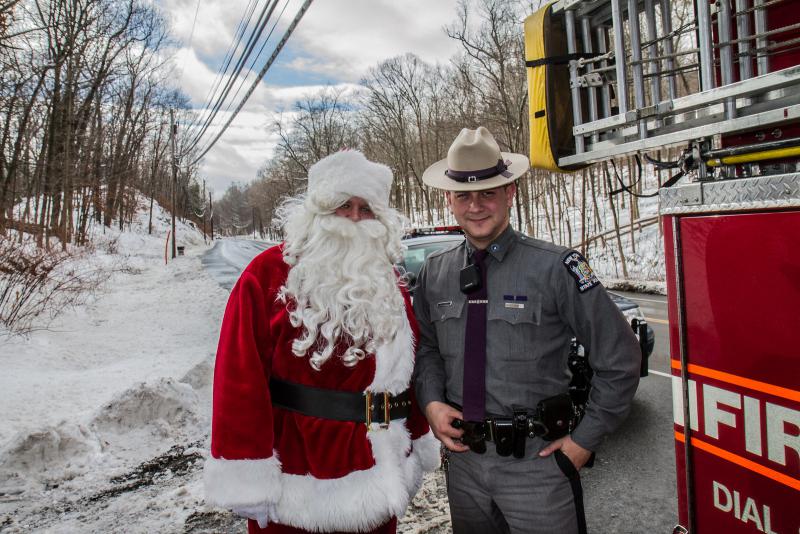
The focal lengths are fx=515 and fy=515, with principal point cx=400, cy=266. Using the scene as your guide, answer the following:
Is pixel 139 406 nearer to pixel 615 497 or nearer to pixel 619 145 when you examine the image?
pixel 615 497

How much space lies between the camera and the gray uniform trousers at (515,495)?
1.80 meters

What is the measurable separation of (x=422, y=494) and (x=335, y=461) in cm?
172

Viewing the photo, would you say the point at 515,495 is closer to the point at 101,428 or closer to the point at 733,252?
the point at 733,252

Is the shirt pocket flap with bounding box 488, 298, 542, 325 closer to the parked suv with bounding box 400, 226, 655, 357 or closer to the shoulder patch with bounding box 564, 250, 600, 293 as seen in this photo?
the shoulder patch with bounding box 564, 250, 600, 293

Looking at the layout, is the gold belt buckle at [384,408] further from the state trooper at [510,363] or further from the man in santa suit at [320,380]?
the state trooper at [510,363]

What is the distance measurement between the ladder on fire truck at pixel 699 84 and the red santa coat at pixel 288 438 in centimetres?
117

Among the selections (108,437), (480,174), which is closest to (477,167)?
(480,174)

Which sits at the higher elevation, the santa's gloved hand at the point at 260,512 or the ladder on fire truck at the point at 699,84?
the ladder on fire truck at the point at 699,84

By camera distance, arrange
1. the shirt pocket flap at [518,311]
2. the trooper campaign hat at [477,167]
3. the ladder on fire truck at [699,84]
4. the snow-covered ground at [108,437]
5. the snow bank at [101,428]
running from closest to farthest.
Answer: the ladder on fire truck at [699,84] < the shirt pocket flap at [518,311] < the trooper campaign hat at [477,167] < the snow-covered ground at [108,437] < the snow bank at [101,428]

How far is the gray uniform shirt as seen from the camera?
1.79 meters

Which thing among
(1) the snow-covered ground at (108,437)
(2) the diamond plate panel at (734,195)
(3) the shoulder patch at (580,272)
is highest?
(2) the diamond plate panel at (734,195)

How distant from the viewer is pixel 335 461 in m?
1.92

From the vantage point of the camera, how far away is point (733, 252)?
4.69 ft

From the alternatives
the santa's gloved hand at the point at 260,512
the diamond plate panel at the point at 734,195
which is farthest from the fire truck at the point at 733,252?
the santa's gloved hand at the point at 260,512
